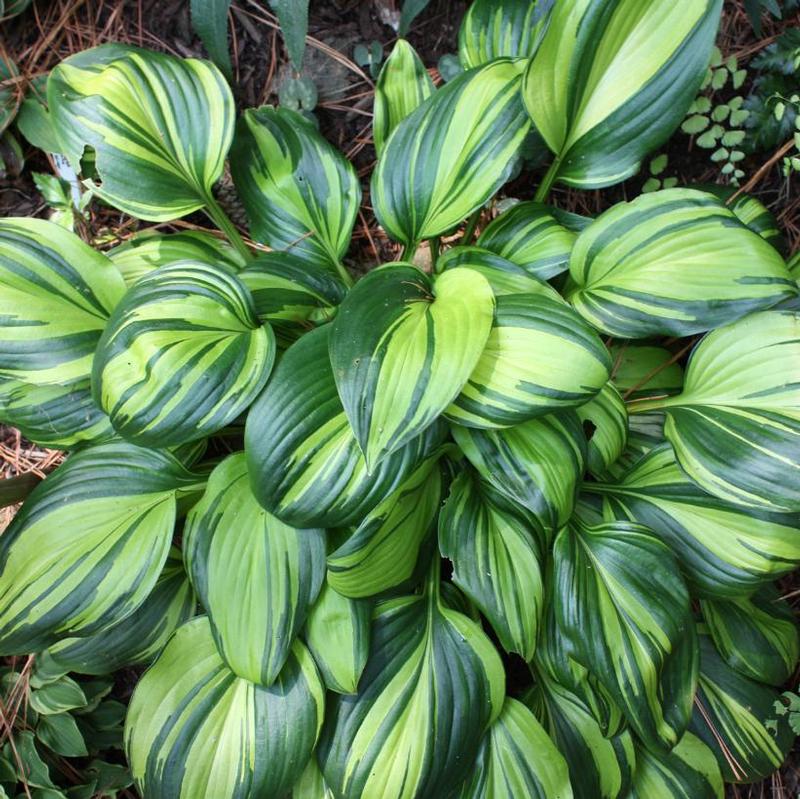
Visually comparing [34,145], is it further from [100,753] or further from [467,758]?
[467,758]

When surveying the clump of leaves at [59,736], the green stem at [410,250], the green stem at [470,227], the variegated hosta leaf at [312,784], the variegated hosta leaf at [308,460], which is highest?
the green stem at [470,227]

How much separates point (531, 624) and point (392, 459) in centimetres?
33

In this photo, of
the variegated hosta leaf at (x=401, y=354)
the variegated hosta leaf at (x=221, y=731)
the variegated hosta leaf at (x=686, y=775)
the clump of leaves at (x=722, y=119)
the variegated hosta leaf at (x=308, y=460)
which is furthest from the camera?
the clump of leaves at (x=722, y=119)

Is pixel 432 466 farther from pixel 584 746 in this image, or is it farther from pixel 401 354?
pixel 584 746

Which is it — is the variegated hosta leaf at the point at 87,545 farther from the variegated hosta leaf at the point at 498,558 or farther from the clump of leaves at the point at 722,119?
the clump of leaves at the point at 722,119

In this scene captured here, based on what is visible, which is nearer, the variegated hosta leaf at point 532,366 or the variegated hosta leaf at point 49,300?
the variegated hosta leaf at point 532,366

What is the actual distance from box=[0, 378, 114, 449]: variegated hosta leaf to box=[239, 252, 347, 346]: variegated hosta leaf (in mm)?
310

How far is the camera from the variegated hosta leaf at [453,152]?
1044 millimetres

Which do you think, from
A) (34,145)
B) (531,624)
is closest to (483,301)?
(531,624)

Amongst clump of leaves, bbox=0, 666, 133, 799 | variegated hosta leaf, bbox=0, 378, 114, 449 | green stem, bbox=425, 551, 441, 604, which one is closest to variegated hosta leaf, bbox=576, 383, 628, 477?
green stem, bbox=425, 551, 441, 604

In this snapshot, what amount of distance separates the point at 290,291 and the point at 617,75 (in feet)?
2.02

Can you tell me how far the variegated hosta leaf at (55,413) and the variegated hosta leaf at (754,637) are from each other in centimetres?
110

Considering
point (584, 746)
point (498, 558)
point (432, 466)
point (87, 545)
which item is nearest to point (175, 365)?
point (87, 545)

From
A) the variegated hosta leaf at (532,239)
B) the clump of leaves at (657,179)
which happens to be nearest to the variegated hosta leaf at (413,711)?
the variegated hosta leaf at (532,239)
